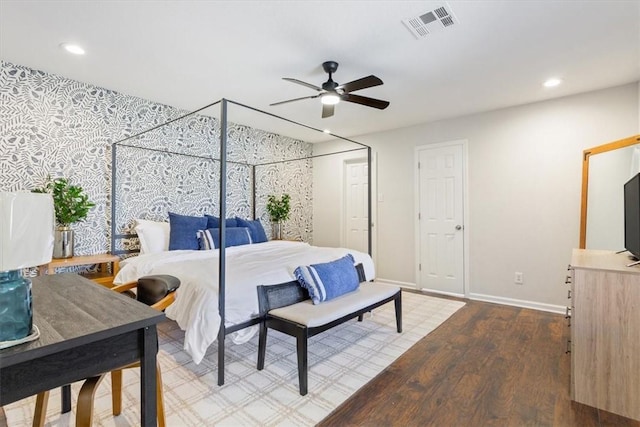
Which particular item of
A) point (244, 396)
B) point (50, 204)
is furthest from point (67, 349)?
point (244, 396)

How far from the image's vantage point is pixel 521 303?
3842 mm

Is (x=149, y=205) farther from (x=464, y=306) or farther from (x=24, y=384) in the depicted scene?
(x=464, y=306)

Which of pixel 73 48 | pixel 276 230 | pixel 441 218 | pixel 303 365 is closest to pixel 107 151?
pixel 73 48

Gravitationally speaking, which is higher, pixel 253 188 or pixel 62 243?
pixel 253 188

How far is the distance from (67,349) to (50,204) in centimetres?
42

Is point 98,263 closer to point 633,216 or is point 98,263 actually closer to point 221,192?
point 221,192

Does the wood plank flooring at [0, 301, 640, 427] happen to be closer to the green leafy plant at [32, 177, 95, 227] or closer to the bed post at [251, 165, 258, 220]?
the green leafy plant at [32, 177, 95, 227]

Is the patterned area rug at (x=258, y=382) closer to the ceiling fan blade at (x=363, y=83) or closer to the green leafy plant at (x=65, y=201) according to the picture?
the green leafy plant at (x=65, y=201)

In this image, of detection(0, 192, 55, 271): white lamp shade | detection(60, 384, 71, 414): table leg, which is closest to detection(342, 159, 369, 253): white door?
detection(60, 384, 71, 414): table leg

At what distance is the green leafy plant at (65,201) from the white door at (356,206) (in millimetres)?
3737

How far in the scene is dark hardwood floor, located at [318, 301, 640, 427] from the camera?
5.83 ft

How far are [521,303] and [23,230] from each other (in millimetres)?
4532

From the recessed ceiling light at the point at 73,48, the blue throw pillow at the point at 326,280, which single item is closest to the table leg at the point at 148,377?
the blue throw pillow at the point at 326,280

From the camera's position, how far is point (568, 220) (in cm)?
357
